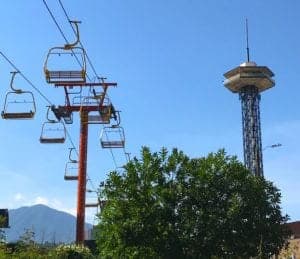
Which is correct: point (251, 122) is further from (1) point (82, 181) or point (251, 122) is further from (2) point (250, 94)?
(1) point (82, 181)

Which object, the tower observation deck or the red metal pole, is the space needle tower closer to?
the tower observation deck

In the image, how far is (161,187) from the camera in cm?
3881

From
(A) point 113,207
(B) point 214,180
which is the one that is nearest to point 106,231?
(A) point 113,207

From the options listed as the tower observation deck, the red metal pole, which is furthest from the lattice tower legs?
the red metal pole

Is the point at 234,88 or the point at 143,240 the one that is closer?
the point at 143,240

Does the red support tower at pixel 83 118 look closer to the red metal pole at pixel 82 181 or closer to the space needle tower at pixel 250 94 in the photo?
the red metal pole at pixel 82 181

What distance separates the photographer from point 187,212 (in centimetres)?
3775

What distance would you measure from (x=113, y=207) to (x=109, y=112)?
586cm

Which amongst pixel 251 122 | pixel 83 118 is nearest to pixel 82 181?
pixel 83 118

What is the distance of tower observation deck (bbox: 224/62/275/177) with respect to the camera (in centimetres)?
17062

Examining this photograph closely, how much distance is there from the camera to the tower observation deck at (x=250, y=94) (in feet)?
560

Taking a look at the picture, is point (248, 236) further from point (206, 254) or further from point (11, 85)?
point (11, 85)

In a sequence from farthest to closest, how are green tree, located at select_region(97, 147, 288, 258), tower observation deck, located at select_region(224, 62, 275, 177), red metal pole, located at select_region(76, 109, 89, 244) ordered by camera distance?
tower observation deck, located at select_region(224, 62, 275, 177) < red metal pole, located at select_region(76, 109, 89, 244) < green tree, located at select_region(97, 147, 288, 258)

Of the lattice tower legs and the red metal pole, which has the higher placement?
the lattice tower legs
